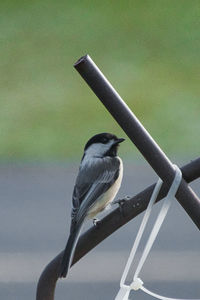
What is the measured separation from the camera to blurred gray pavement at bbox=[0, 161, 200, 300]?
24.3 feet

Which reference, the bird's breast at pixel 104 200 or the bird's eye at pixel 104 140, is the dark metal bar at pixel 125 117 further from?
the bird's eye at pixel 104 140

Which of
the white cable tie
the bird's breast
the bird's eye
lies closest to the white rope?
the white cable tie

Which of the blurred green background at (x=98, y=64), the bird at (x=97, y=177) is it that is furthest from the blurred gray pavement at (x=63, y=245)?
the bird at (x=97, y=177)

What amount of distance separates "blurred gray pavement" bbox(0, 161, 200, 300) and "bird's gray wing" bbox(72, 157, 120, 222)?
300cm

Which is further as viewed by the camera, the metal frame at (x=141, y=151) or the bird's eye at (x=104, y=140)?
the bird's eye at (x=104, y=140)

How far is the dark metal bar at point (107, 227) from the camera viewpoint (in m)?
2.02

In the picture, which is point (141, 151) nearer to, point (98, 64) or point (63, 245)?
point (63, 245)

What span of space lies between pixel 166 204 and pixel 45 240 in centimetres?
650

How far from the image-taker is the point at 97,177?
3.77 metres

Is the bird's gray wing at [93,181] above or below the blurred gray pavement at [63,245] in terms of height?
above

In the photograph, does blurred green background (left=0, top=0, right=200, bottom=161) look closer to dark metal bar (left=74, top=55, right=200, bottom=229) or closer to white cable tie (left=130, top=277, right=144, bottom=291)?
white cable tie (left=130, top=277, right=144, bottom=291)

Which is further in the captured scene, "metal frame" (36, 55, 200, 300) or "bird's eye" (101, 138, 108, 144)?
"bird's eye" (101, 138, 108, 144)

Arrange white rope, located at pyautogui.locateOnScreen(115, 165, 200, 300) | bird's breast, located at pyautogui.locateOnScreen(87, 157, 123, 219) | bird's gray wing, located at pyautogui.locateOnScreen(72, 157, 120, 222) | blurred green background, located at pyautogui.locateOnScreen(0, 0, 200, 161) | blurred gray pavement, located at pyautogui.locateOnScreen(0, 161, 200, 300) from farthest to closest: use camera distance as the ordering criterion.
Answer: blurred green background, located at pyautogui.locateOnScreen(0, 0, 200, 161) → blurred gray pavement, located at pyautogui.locateOnScreen(0, 161, 200, 300) → bird's breast, located at pyautogui.locateOnScreen(87, 157, 123, 219) → bird's gray wing, located at pyautogui.locateOnScreen(72, 157, 120, 222) → white rope, located at pyautogui.locateOnScreen(115, 165, 200, 300)

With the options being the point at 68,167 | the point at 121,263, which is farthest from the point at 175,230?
the point at 68,167
